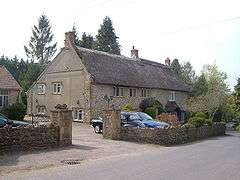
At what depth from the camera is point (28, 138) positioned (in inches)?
792

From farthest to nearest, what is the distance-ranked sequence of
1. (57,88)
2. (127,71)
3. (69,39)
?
(127,71) → (57,88) → (69,39)

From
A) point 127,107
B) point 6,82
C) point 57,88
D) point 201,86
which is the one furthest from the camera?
point 201,86

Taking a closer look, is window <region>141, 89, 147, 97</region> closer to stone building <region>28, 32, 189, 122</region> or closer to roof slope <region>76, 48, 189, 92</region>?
stone building <region>28, 32, 189, 122</region>

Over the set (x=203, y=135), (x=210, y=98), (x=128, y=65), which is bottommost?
(x=203, y=135)

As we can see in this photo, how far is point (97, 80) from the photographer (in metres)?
42.5

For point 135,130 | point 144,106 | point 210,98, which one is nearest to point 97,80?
point 144,106

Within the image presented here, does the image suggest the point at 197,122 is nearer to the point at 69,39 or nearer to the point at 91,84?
the point at 91,84

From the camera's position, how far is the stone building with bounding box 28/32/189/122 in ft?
141

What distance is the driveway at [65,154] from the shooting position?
15570 millimetres

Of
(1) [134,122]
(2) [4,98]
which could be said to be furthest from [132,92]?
(1) [134,122]

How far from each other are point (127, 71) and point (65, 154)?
30.9 m

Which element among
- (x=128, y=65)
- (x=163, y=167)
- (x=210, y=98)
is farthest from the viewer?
(x=210, y=98)

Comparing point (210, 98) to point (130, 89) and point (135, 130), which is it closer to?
point (130, 89)

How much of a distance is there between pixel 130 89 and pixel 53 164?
31.8 metres
